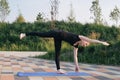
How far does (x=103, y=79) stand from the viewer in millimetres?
7133

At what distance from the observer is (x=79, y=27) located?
22.8 metres

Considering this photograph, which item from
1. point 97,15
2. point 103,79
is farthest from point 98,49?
point 97,15

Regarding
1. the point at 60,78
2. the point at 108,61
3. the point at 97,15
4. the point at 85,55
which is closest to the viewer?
the point at 60,78

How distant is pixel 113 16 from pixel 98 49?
17.4 metres

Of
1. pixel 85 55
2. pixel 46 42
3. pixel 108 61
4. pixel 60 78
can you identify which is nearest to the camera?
pixel 60 78

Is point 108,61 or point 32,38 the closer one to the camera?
point 108,61

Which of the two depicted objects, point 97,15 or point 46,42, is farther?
point 97,15

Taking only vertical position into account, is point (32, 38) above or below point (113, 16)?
below

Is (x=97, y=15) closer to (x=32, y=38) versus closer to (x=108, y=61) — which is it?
(x=32, y=38)

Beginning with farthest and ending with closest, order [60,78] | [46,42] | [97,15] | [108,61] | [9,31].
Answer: [97,15] < [9,31] < [46,42] < [108,61] < [60,78]

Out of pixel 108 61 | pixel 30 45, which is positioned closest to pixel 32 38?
pixel 30 45

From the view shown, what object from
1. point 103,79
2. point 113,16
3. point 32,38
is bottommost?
point 103,79

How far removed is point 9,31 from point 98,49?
10.2 metres

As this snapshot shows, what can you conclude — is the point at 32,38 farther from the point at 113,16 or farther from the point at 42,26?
the point at 113,16
